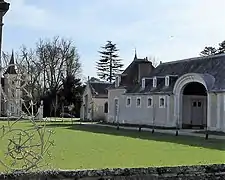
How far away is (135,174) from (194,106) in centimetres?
3236

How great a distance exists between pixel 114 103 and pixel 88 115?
8174 millimetres

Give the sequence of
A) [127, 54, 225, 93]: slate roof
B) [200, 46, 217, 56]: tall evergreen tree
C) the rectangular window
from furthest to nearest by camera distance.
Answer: [200, 46, 217, 56]: tall evergreen tree, the rectangular window, [127, 54, 225, 93]: slate roof

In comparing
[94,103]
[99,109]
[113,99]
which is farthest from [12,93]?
[99,109]

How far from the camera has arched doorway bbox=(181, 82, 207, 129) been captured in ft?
117

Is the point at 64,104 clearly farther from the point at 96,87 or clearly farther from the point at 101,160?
the point at 101,160

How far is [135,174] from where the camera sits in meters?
4.81

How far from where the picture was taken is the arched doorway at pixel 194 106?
35.6m

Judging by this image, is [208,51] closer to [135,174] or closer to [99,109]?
[99,109]

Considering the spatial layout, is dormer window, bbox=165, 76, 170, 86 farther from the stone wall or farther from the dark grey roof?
the stone wall

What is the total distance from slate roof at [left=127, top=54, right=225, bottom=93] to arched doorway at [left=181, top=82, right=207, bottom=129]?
141 cm

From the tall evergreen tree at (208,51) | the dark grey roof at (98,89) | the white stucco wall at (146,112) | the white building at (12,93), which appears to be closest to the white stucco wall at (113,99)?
the white stucco wall at (146,112)

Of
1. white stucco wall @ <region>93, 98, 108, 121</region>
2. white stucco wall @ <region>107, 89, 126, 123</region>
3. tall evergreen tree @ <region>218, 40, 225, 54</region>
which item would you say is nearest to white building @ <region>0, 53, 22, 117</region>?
white stucco wall @ <region>107, 89, 126, 123</region>

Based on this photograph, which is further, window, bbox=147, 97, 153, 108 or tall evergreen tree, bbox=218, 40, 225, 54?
tall evergreen tree, bbox=218, 40, 225, 54

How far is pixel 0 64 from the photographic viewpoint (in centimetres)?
558
